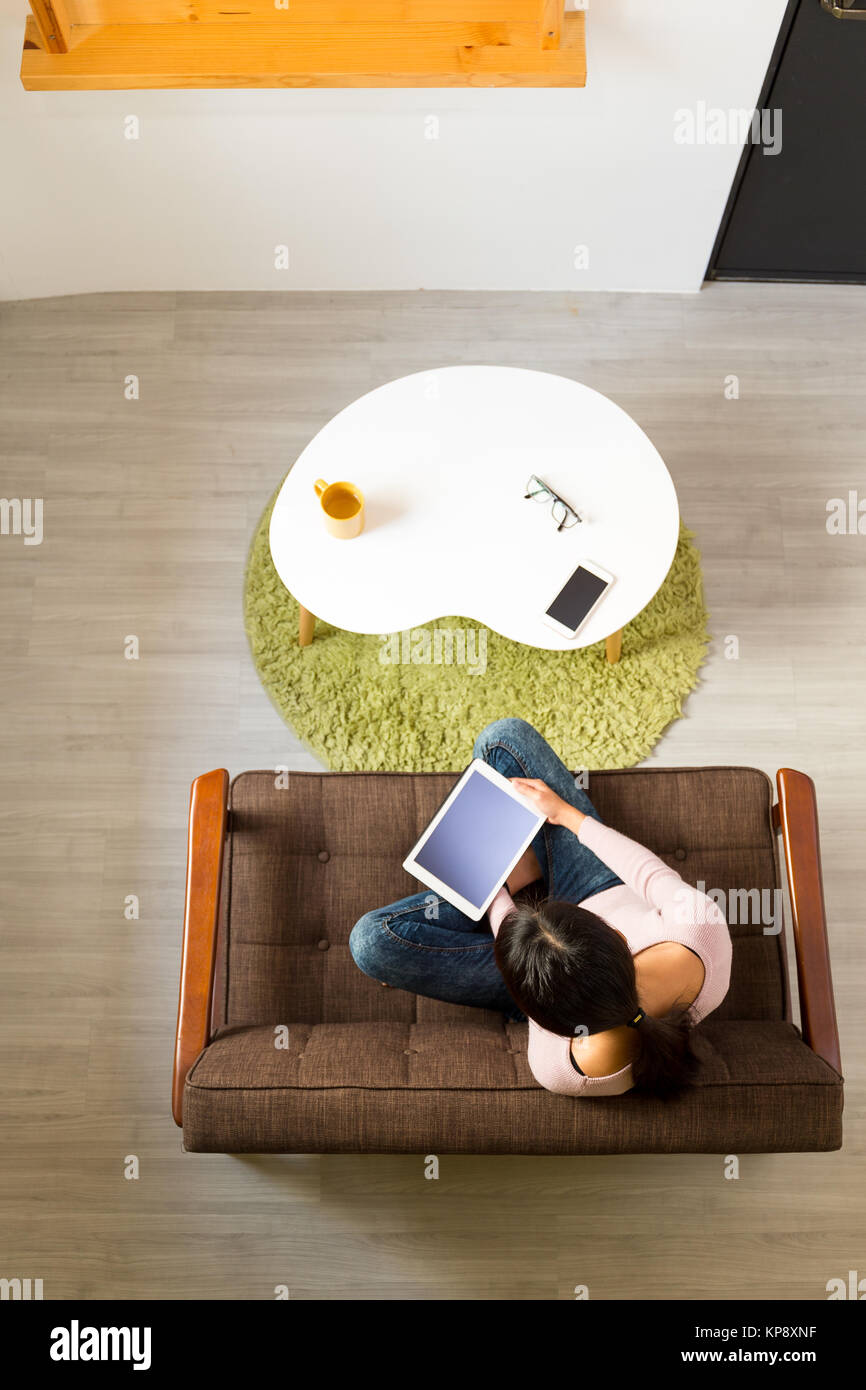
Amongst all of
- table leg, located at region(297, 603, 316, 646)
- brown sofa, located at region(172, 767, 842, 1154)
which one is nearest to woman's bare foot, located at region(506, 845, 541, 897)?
brown sofa, located at region(172, 767, 842, 1154)

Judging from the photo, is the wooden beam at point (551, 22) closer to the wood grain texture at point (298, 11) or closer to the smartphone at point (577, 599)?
the wood grain texture at point (298, 11)

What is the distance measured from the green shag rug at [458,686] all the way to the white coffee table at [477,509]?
39 centimetres

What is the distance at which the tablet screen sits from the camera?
1938mm

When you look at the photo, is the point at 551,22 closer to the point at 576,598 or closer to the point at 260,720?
the point at 576,598

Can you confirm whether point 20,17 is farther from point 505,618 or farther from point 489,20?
point 505,618

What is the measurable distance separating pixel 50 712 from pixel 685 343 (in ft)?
6.63

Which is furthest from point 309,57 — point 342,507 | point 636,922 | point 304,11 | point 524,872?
point 636,922

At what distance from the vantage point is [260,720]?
262 cm

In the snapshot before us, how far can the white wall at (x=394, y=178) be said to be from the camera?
241 centimetres

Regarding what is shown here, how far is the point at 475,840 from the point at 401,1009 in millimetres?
369

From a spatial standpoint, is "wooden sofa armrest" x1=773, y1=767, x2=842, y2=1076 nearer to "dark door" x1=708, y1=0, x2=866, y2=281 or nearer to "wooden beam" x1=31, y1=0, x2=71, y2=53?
"dark door" x1=708, y1=0, x2=866, y2=281

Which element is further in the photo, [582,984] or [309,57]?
[309,57]

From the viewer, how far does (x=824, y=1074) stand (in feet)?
5.36
